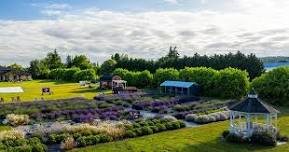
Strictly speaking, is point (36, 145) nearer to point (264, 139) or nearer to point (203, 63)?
point (264, 139)

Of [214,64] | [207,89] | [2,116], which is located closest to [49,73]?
[214,64]

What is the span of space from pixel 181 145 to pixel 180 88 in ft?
115

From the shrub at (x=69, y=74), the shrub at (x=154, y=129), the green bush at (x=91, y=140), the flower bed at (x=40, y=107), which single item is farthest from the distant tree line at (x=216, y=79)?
the shrub at (x=69, y=74)

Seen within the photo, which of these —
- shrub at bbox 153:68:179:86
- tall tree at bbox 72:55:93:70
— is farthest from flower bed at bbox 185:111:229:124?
tall tree at bbox 72:55:93:70

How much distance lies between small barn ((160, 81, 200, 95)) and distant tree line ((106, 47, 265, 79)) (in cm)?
1267

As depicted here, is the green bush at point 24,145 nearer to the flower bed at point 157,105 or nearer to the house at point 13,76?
the flower bed at point 157,105

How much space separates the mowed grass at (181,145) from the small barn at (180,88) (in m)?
27.9

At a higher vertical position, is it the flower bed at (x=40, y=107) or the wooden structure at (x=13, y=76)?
the wooden structure at (x=13, y=76)

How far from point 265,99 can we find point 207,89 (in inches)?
424

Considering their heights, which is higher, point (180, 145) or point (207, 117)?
point (207, 117)

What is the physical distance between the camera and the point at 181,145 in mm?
24375

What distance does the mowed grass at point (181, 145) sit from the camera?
2333cm

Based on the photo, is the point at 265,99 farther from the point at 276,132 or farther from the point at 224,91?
the point at 276,132

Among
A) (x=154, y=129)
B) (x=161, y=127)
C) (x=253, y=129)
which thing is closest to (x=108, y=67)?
(x=161, y=127)
